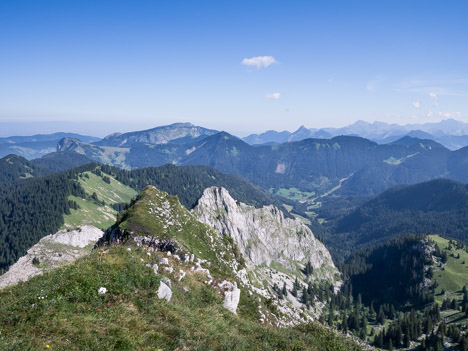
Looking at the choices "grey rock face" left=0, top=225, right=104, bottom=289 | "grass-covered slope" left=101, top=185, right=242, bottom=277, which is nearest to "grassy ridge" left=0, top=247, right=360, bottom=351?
"grass-covered slope" left=101, top=185, right=242, bottom=277

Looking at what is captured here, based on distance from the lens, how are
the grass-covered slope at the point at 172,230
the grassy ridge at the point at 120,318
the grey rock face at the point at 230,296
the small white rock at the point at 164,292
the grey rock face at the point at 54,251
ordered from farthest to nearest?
the grey rock face at the point at 54,251 < the grass-covered slope at the point at 172,230 < the grey rock face at the point at 230,296 < the small white rock at the point at 164,292 < the grassy ridge at the point at 120,318

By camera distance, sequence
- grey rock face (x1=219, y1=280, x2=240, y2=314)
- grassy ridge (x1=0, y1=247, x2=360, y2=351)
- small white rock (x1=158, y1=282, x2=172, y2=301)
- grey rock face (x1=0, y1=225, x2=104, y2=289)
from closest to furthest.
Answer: grassy ridge (x1=0, y1=247, x2=360, y2=351) < small white rock (x1=158, y1=282, x2=172, y2=301) < grey rock face (x1=219, y1=280, x2=240, y2=314) < grey rock face (x1=0, y1=225, x2=104, y2=289)

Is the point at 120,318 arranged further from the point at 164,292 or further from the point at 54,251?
the point at 54,251

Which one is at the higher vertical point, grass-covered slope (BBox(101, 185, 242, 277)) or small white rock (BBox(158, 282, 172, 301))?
small white rock (BBox(158, 282, 172, 301))

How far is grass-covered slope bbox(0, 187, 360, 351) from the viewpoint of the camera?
14.4 m

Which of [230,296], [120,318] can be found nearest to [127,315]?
[120,318]

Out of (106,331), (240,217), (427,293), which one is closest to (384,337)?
(427,293)

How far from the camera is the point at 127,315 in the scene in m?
17.2

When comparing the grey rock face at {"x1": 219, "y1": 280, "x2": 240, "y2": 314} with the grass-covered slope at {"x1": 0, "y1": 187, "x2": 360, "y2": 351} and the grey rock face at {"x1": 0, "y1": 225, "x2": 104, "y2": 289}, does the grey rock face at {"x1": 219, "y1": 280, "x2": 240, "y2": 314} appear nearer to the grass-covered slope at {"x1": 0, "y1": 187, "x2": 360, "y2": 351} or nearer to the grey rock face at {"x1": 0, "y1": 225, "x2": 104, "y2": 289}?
the grass-covered slope at {"x1": 0, "y1": 187, "x2": 360, "y2": 351}

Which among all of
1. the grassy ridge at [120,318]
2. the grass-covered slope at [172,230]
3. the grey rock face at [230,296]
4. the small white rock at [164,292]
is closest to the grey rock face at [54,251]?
the grass-covered slope at [172,230]

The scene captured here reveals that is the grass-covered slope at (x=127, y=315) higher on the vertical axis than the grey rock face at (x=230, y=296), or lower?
higher

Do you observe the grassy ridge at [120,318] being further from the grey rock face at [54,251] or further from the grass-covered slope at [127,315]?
the grey rock face at [54,251]

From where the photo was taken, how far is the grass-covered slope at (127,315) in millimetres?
14414

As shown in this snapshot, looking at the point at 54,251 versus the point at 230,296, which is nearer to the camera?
the point at 230,296
